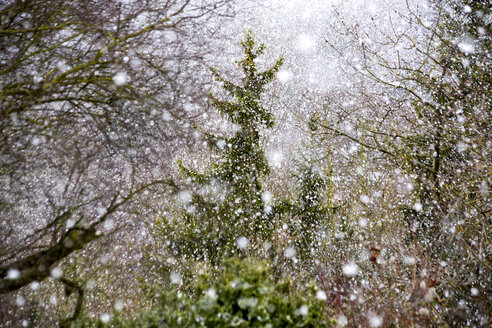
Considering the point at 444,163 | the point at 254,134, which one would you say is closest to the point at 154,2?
the point at 254,134

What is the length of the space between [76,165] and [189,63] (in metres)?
1.99

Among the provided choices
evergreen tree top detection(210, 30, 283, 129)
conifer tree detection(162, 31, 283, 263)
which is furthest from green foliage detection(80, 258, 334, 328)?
evergreen tree top detection(210, 30, 283, 129)

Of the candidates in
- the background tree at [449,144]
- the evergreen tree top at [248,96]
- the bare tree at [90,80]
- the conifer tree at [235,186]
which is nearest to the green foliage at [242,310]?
the bare tree at [90,80]

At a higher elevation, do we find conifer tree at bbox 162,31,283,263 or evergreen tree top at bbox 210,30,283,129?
evergreen tree top at bbox 210,30,283,129

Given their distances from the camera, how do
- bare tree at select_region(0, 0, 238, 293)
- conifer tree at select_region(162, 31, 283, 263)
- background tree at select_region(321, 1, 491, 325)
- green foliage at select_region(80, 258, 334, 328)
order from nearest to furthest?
green foliage at select_region(80, 258, 334, 328)
bare tree at select_region(0, 0, 238, 293)
background tree at select_region(321, 1, 491, 325)
conifer tree at select_region(162, 31, 283, 263)

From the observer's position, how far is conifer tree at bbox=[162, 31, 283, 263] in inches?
275

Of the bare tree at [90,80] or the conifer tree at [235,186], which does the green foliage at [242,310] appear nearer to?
the bare tree at [90,80]

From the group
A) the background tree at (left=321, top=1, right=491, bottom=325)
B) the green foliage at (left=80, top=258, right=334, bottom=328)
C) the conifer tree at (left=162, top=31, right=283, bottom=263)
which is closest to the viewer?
the green foliage at (left=80, top=258, right=334, bottom=328)

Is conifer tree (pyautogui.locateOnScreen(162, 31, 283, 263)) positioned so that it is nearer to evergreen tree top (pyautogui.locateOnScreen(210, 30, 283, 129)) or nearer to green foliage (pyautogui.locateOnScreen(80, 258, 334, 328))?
evergreen tree top (pyautogui.locateOnScreen(210, 30, 283, 129))

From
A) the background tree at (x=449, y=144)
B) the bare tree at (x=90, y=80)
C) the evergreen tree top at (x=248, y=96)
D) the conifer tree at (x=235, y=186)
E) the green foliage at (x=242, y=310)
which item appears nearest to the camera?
the green foliage at (x=242, y=310)

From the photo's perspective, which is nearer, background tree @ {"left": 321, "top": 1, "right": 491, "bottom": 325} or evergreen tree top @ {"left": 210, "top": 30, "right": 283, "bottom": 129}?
background tree @ {"left": 321, "top": 1, "right": 491, "bottom": 325}

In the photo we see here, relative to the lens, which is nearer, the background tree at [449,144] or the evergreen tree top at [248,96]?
the background tree at [449,144]

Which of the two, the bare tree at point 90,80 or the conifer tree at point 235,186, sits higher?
the bare tree at point 90,80

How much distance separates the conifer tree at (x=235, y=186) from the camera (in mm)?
6980
